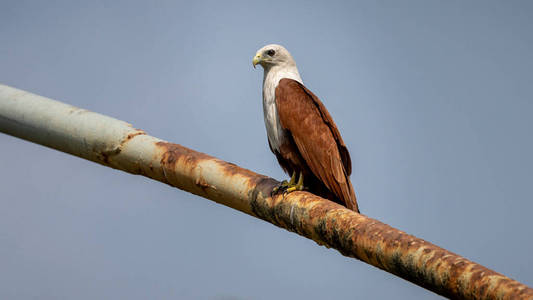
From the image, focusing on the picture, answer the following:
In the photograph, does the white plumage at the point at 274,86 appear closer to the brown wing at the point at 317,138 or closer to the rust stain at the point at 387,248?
the brown wing at the point at 317,138

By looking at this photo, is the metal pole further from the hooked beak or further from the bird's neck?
the hooked beak

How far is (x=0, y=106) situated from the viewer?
12.7 feet

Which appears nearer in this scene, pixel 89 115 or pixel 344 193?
pixel 89 115

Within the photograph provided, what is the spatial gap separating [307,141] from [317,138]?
9cm

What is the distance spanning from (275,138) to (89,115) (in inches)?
83.7

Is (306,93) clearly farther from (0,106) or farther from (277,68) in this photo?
(0,106)

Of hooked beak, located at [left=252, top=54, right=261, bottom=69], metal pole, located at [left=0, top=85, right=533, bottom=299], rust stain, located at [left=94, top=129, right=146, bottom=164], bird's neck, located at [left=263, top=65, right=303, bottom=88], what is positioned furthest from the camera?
hooked beak, located at [left=252, top=54, right=261, bottom=69]

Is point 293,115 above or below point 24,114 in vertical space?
above

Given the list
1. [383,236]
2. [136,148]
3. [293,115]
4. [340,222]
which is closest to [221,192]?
[136,148]

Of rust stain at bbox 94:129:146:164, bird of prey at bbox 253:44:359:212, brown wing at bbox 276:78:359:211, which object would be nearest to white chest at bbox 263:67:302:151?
bird of prey at bbox 253:44:359:212

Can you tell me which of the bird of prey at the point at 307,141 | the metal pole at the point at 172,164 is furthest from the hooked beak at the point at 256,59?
the metal pole at the point at 172,164

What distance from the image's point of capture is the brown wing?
17.1 ft

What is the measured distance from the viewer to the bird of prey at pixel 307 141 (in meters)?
5.23

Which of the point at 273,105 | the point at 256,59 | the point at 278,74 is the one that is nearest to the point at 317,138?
the point at 273,105
